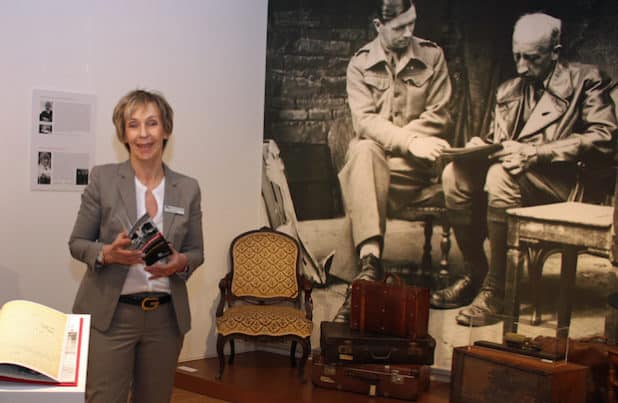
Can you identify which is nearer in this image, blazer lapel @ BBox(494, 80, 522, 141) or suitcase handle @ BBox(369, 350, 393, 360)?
suitcase handle @ BBox(369, 350, 393, 360)

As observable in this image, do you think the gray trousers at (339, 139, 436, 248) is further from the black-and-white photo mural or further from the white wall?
the white wall

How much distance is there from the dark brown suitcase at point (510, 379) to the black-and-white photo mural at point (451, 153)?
0.24 m

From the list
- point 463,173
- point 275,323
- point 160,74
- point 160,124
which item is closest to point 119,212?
point 160,124

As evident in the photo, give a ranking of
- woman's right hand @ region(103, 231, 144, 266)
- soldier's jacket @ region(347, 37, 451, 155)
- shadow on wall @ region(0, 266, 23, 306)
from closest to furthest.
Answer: woman's right hand @ region(103, 231, 144, 266) < shadow on wall @ region(0, 266, 23, 306) < soldier's jacket @ region(347, 37, 451, 155)

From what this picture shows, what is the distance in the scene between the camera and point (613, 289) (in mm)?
4691

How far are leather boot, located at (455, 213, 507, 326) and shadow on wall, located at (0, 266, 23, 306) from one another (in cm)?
320

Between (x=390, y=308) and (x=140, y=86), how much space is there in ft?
8.15

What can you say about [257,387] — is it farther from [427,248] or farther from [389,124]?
[389,124]

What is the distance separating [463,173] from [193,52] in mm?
2337

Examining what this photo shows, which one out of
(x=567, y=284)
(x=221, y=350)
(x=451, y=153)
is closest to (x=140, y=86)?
(x=221, y=350)

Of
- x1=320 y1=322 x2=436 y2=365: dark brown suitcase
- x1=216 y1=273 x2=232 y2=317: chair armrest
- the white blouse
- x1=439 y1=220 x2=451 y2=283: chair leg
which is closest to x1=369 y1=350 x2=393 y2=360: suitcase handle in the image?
x1=320 y1=322 x2=436 y2=365: dark brown suitcase

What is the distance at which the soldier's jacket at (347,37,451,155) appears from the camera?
17.4 feet

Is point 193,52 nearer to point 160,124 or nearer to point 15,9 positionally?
point 15,9

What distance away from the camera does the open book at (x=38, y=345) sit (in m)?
1.22
